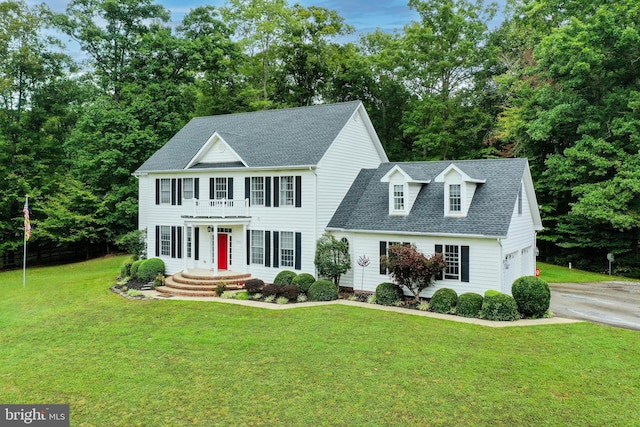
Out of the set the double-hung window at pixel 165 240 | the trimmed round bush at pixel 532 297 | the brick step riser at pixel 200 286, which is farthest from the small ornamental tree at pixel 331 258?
the double-hung window at pixel 165 240

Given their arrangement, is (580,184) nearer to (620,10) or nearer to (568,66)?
(568,66)

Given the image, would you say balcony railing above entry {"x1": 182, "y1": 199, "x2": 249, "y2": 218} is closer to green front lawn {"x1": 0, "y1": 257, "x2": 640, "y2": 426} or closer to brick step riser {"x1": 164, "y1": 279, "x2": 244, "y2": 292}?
brick step riser {"x1": 164, "y1": 279, "x2": 244, "y2": 292}

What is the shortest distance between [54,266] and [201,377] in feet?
96.2

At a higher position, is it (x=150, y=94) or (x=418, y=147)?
(x=150, y=94)

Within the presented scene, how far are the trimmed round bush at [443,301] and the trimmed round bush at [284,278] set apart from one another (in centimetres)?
646

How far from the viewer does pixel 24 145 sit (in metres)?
33.1

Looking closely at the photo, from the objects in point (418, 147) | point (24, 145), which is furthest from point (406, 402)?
point (24, 145)

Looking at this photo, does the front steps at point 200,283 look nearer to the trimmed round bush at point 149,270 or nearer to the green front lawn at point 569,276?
the trimmed round bush at point 149,270

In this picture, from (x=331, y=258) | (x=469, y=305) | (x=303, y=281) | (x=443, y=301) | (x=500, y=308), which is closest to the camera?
(x=500, y=308)

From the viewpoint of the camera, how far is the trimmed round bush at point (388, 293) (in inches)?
696

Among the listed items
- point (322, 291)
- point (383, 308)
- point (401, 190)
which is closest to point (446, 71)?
point (401, 190)

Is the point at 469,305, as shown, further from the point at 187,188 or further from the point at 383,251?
the point at 187,188

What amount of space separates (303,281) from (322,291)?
1.19 meters

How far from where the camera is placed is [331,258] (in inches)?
781
